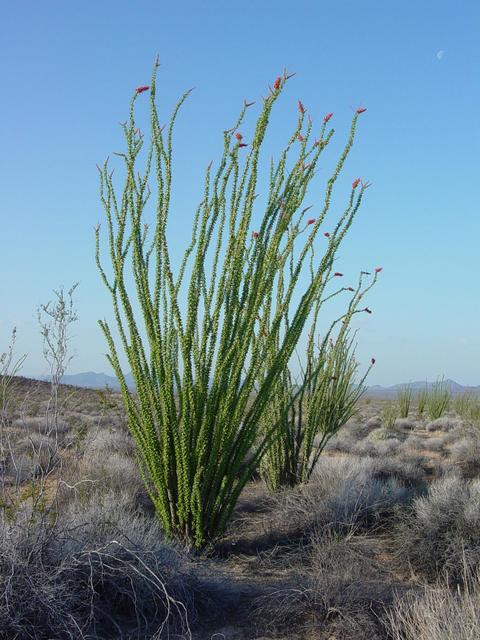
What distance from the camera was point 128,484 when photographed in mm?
7789

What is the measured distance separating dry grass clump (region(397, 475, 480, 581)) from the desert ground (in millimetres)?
13

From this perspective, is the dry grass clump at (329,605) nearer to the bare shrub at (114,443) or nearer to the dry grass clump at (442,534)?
the dry grass clump at (442,534)

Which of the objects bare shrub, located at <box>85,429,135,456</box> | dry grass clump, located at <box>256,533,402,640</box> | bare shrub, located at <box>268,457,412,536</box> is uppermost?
bare shrub, located at <box>85,429,135,456</box>

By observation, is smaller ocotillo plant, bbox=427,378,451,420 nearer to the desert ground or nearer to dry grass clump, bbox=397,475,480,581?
the desert ground

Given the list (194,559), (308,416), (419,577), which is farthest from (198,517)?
(308,416)

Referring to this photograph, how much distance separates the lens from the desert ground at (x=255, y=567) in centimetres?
384

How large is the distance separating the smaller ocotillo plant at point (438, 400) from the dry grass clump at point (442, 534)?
50.7ft

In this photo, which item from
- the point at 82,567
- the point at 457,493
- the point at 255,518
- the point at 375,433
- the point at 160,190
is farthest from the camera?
the point at 375,433

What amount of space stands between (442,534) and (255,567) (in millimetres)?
1518

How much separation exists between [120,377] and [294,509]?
2.15 m

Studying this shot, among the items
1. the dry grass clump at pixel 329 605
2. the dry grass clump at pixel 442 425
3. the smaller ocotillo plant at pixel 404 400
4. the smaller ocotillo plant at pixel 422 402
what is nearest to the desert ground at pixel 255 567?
the dry grass clump at pixel 329 605

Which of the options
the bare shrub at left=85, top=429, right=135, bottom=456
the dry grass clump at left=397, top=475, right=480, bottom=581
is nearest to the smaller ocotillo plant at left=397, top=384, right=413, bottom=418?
the bare shrub at left=85, top=429, right=135, bottom=456

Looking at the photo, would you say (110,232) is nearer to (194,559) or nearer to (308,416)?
(194,559)

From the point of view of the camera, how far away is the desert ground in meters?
3.84
